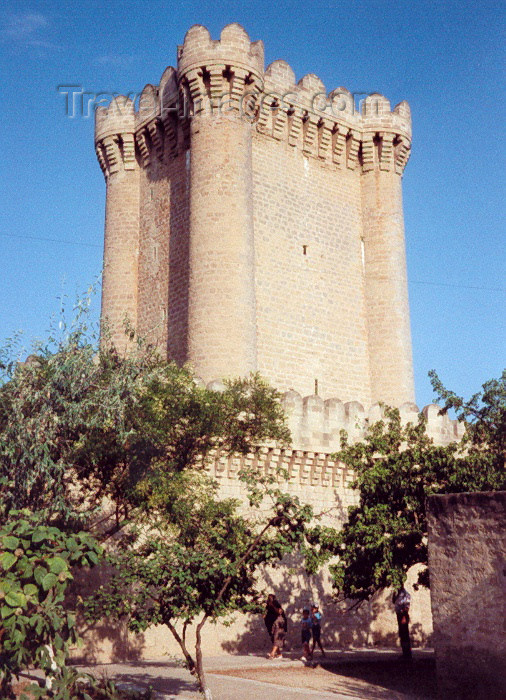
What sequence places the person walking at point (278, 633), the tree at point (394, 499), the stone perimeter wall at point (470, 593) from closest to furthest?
the stone perimeter wall at point (470, 593) → the tree at point (394, 499) → the person walking at point (278, 633)

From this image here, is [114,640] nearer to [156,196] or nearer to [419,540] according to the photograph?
Answer: [419,540]

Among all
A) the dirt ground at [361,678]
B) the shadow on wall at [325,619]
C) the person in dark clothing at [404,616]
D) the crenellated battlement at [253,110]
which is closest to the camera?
the dirt ground at [361,678]

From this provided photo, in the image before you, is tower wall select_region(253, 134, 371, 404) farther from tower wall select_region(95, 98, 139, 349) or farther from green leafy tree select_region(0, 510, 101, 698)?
green leafy tree select_region(0, 510, 101, 698)

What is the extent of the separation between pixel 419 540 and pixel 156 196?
1251 cm

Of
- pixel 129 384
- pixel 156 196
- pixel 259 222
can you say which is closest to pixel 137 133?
pixel 156 196

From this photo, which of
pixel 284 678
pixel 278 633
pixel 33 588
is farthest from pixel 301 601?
pixel 33 588

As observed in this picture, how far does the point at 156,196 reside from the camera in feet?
69.4

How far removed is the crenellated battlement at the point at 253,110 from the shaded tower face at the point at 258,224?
0.04 metres

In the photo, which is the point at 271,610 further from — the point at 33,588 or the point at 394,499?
the point at 33,588

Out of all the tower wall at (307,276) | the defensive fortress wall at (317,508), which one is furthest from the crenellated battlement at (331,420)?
the tower wall at (307,276)

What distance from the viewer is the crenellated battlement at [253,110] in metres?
19.0

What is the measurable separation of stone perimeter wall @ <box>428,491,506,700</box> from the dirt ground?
813 millimetres

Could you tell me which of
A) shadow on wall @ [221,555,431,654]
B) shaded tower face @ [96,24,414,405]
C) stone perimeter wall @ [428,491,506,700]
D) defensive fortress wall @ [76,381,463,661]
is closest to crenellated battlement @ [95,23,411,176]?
shaded tower face @ [96,24,414,405]

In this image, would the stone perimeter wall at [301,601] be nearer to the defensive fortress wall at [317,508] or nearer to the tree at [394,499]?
the defensive fortress wall at [317,508]
